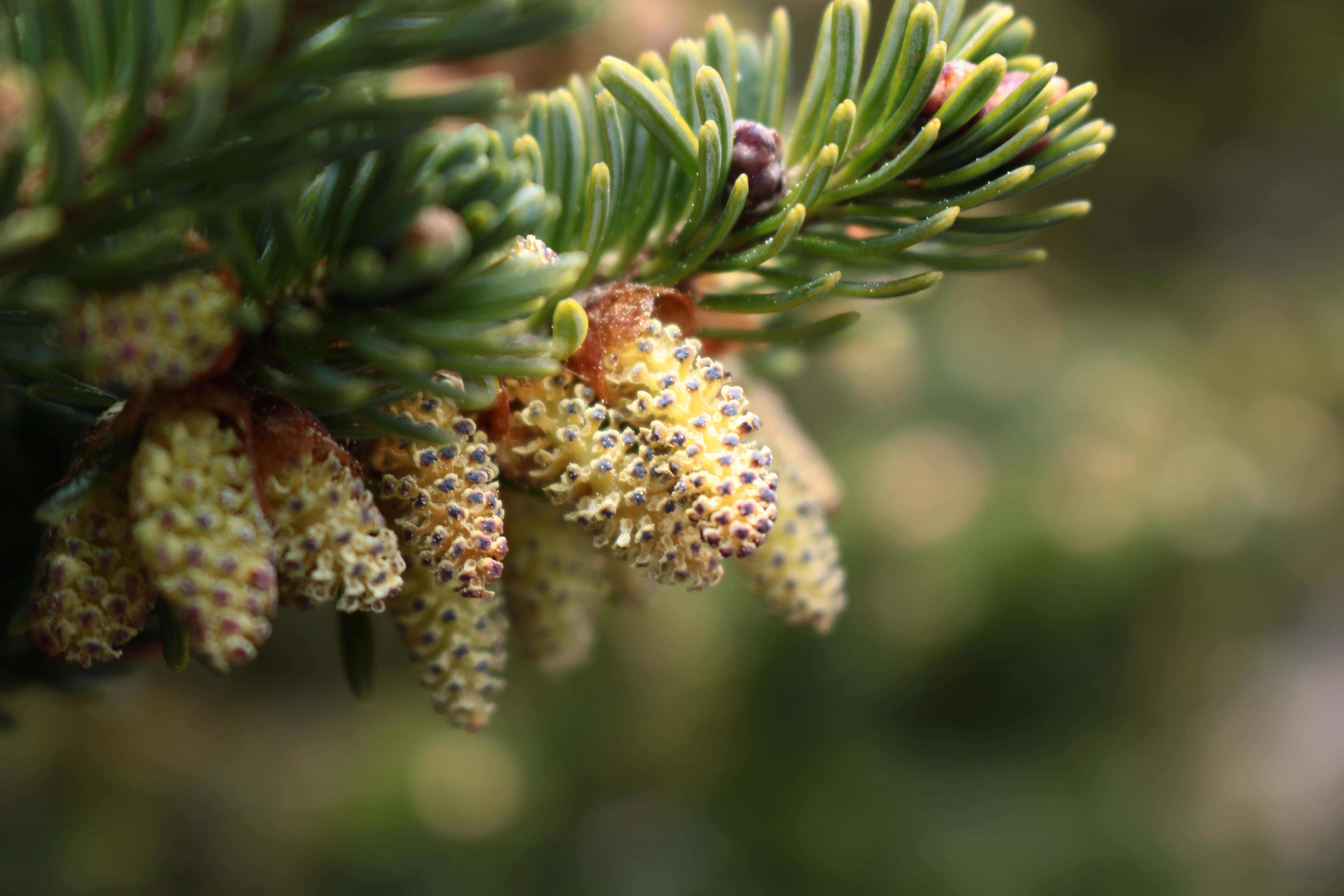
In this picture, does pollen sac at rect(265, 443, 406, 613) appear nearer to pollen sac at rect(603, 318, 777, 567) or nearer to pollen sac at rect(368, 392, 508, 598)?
pollen sac at rect(368, 392, 508, 598)

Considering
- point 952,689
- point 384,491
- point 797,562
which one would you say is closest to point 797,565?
point 797,562

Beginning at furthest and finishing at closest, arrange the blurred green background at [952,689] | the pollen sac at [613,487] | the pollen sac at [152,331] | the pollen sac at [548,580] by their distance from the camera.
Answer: the blurred green background at [952,689] → the pollen sac at [548,580] → the pollen sac at [613,487] → the pollen sac at [152,331]

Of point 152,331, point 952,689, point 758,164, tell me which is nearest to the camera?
point 152,331

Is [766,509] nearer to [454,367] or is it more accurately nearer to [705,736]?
[454,367]

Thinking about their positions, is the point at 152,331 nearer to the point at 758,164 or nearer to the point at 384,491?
the point at 384,491

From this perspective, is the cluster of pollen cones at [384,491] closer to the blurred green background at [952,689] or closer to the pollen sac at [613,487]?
the pollen sac at [613,487]

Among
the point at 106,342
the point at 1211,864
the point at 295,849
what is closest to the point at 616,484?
the point at 106,342

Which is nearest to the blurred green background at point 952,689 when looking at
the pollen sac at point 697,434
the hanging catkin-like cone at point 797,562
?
the hanging catkin-like cone at point 797,562
